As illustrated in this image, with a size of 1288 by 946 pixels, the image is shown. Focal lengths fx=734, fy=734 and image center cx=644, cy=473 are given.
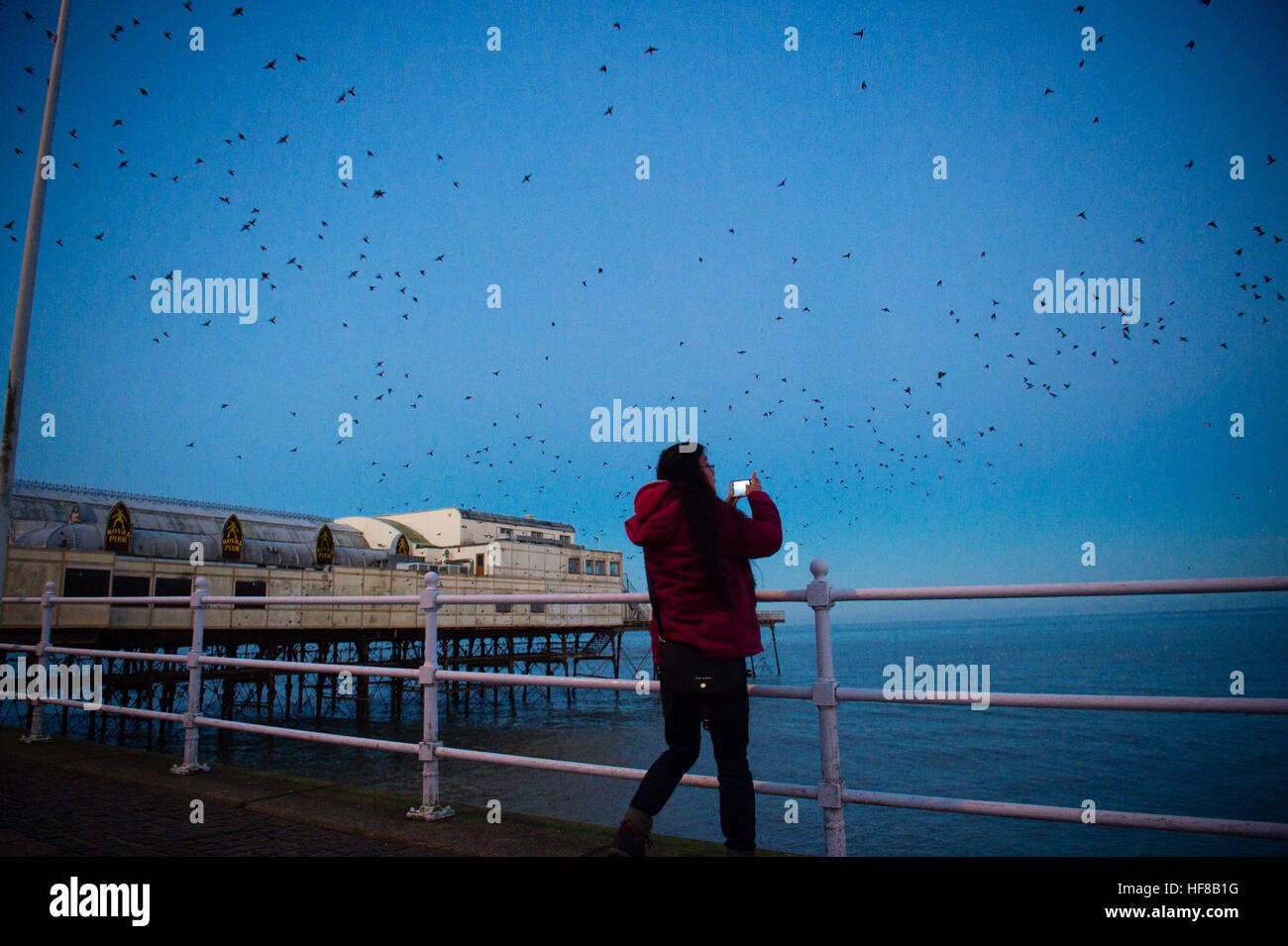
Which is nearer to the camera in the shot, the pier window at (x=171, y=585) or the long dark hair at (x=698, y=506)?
the long dark hair at (x=698, y=506)

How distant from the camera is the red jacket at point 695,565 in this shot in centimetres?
309

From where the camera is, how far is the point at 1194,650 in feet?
215

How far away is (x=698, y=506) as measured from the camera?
10.1ft

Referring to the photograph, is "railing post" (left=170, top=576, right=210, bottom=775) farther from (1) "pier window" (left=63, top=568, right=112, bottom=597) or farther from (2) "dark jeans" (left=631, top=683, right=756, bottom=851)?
(1) "pier window" (left=63, top=568, right=112, bottom=597)

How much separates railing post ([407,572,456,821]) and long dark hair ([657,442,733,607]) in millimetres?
1784

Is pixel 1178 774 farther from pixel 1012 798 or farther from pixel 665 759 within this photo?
pixel 665 759

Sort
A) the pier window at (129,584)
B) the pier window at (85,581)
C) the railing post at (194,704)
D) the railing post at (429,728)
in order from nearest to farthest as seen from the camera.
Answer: the railing post at (429,728) → the railing post at (194,704) → the pier window at (85,581) → the pier window at (129,584)

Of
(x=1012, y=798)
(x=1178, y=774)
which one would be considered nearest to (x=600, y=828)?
(x=1012, y=798)

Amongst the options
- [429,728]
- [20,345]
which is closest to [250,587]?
[20,345]

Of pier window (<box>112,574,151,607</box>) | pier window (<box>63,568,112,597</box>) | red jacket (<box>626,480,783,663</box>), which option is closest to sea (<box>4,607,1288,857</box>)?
red jacket (<box>626,480,783,663</box>)
